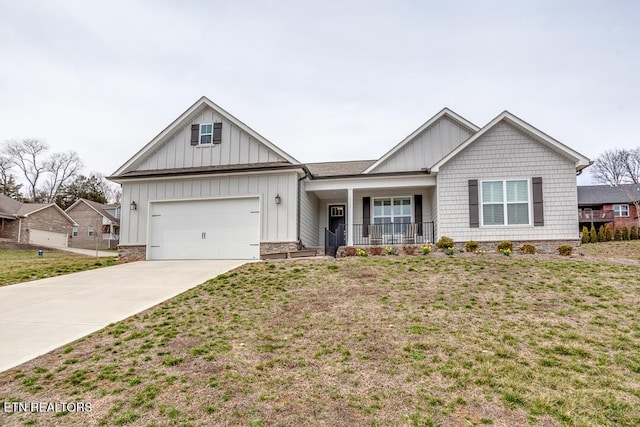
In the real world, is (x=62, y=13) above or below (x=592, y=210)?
above

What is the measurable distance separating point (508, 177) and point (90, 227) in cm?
3838

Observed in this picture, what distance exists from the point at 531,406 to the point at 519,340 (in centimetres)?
187

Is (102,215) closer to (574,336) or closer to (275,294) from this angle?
(275,294)

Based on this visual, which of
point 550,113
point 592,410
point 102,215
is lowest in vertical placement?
point 592,410

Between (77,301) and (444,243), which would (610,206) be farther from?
(77,301)

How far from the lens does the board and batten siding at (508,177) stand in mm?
12641

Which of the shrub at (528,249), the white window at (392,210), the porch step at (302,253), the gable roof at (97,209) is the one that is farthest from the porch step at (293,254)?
the gable roof at (97,209)

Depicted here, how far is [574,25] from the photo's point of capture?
12758 millimetres

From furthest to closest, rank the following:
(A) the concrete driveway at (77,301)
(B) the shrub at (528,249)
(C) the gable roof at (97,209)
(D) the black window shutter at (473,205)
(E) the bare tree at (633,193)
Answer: (C) the gable roof at (97,209)
(E) the bare tree at (633,193)
(D) the black window shutter at (473,205)
(B) the shrub at (528,249)
(A) the concrete driveway at (77,301)

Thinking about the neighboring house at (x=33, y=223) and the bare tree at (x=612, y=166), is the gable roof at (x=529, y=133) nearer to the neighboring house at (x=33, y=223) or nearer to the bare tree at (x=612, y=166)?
the bare tree at (x=612, y=166)

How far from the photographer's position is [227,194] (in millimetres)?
14133

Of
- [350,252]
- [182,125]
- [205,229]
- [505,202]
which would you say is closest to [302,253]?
[350,252]

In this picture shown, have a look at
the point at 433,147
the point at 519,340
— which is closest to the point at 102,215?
the point at 433,147

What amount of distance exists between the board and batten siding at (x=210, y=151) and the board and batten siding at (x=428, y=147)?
14.9 ft
